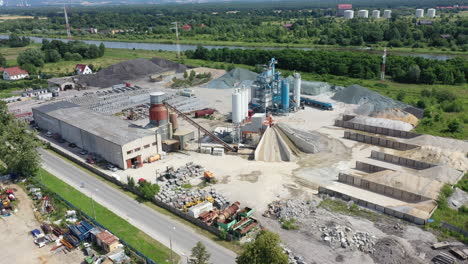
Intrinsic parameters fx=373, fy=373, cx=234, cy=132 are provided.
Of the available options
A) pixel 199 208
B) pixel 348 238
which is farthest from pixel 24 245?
pixel 348 238

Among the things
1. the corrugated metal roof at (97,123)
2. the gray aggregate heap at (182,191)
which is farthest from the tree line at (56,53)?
the gray aggregate heap at (182,191)

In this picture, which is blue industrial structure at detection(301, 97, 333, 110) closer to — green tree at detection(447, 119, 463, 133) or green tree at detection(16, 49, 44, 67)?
green tree at detection(447, 119, 463, 133)

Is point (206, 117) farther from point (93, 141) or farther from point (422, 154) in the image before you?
point (422, 154)

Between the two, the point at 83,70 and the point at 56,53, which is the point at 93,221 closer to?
the point at 83,70

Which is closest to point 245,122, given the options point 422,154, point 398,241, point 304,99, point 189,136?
point 189,136

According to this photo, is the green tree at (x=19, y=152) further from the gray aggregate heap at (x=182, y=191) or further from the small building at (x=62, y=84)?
the small building at (x=62, y=84)

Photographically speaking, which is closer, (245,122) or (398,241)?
(398,241)

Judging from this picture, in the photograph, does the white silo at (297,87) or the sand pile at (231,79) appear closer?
the white silo at (297,87)
